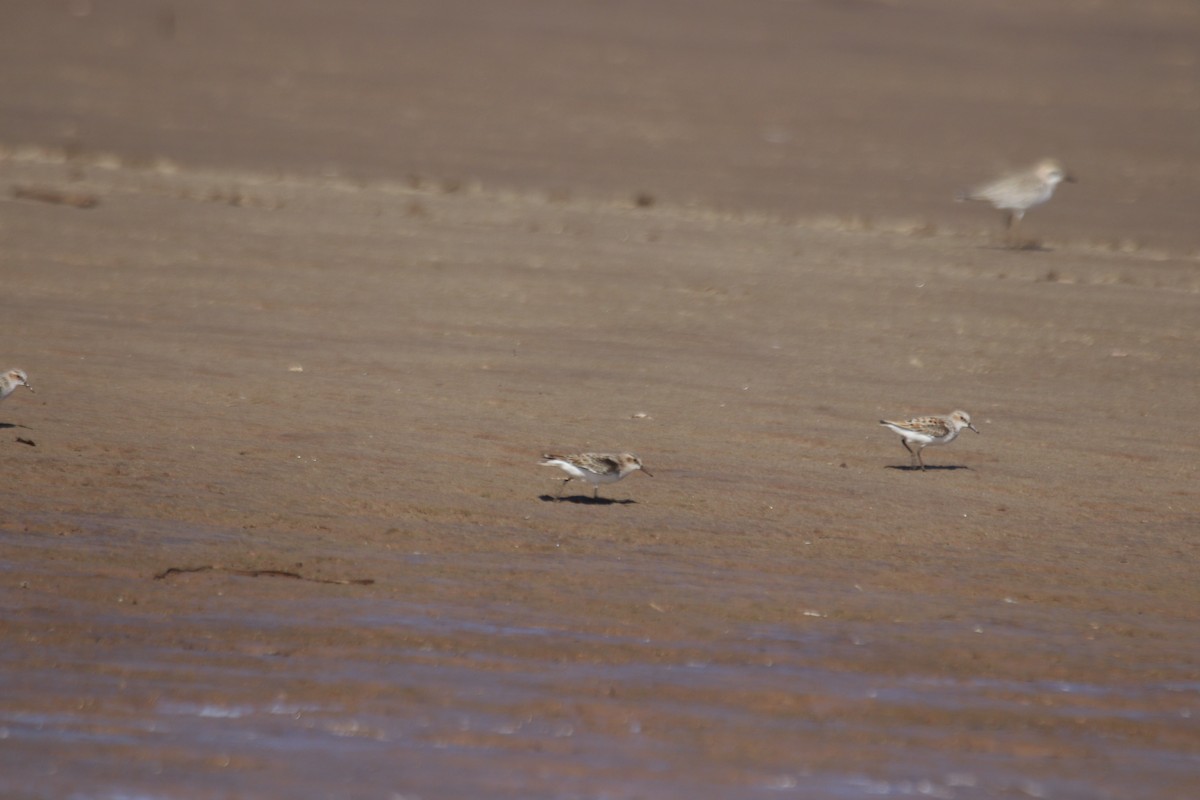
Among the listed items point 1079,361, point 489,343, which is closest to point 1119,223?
point 1079,361

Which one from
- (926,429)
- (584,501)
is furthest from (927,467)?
(584,501)

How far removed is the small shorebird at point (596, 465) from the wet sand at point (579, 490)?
0.23 metres

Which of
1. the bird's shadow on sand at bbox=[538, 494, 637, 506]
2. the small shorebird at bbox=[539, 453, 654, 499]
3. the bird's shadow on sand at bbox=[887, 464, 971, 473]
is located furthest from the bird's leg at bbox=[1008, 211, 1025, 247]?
the small shorebird at bbox=[539, 453, 654, 499]

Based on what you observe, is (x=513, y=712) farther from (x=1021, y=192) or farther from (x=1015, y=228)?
(x=1015, y=228)

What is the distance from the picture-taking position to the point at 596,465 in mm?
9672

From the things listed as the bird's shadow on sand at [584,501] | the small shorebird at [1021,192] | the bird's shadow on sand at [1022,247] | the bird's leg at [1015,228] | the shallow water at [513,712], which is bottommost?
the shallow water at [513,712]

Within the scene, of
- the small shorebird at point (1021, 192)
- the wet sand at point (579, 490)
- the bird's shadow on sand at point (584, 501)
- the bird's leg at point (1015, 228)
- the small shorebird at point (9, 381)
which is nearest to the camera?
the wet sand at point (579, 490)

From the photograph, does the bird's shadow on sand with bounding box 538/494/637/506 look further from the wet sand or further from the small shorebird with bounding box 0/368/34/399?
the small shorebird with bounding box 0/368/34/399

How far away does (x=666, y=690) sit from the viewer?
6.80 meters

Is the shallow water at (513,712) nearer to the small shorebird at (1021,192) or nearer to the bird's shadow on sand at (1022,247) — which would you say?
the bird's shadow on sand at (1022,247)

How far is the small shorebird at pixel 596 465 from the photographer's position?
9.66 metres

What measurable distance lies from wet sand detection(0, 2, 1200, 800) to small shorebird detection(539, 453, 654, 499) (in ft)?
0.75

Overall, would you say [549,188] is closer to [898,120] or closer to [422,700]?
[898,120]

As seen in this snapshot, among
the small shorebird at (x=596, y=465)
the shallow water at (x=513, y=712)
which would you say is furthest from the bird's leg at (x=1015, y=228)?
the shallow water at (x=513, y=712)
